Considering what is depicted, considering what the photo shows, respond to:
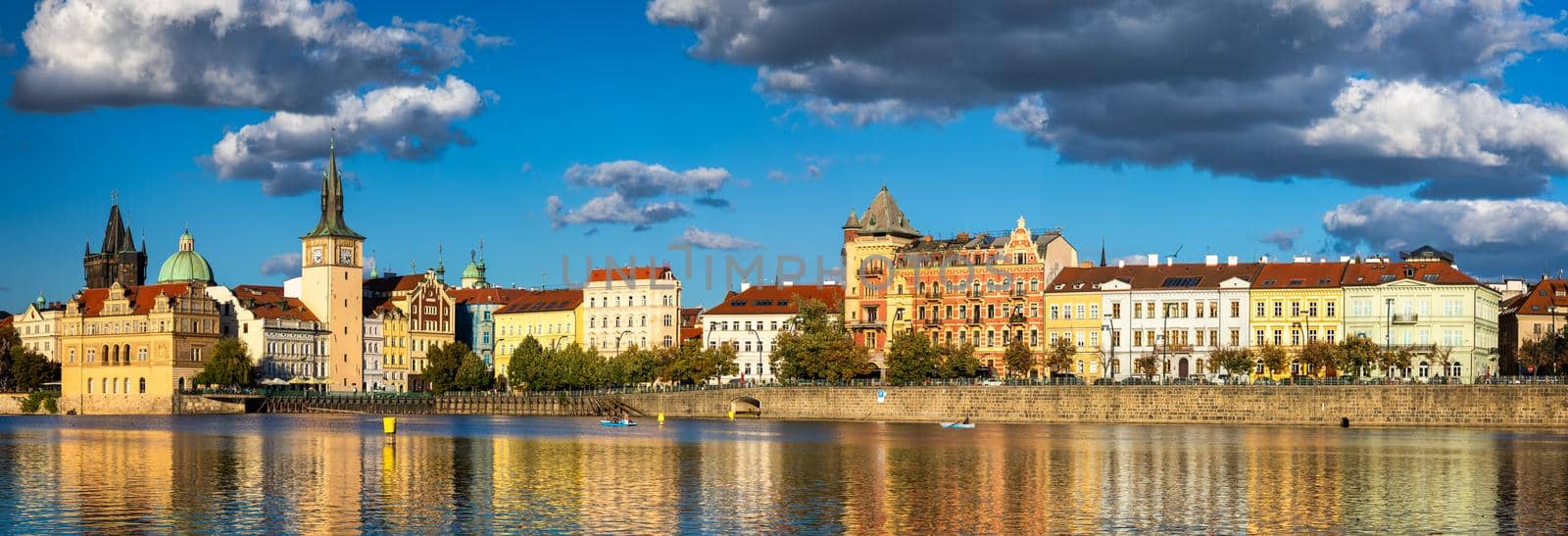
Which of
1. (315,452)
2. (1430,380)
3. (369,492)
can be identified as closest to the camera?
(369,492)

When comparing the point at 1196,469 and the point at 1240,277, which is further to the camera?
the point at 1240,277

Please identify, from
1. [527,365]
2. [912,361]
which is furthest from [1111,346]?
[527,365]

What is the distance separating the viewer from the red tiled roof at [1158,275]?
154 meters

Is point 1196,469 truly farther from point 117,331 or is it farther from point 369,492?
point 117,331

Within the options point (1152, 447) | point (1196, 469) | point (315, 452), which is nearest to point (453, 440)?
point (315, 452)

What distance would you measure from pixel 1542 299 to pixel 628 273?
3379 inches

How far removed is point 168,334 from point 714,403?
218 ft

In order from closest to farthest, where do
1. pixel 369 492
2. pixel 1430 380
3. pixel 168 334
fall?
pixel 369 492 < pixel 1430 380 < pixel 168 334

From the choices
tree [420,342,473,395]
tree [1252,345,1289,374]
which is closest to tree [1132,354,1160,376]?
tree [1252,345,1289,374]

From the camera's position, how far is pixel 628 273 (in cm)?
19350

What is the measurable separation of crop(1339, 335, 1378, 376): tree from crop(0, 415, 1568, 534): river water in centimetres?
2872

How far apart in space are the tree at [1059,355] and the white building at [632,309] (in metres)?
47.1

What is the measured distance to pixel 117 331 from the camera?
7638 inches

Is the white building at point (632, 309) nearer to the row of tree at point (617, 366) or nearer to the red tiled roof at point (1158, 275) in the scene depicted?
the row of tree at point (617, 366)
